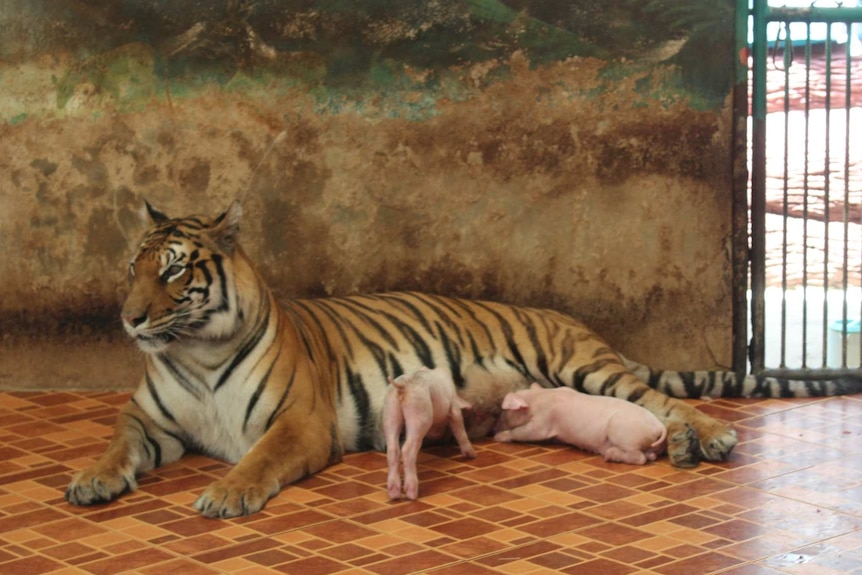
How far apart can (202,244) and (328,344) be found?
31.8 inches

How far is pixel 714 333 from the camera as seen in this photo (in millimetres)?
6762

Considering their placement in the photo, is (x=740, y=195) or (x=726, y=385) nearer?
(x=726, y=385)

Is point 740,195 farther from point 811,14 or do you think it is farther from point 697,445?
point 697,445

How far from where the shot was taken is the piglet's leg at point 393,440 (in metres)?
5.09

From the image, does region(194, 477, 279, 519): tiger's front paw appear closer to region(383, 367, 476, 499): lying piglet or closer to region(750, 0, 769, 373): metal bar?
region(383, 367, 476, 499): lying piglet

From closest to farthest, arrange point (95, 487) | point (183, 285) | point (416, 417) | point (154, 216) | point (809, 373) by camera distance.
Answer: point (95, 487)
point (416, 417)
point (183, 285)
point (154, 216)
point (809, 373)

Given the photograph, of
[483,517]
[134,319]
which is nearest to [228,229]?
[134,319]

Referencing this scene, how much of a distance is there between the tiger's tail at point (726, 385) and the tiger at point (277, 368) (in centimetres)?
11

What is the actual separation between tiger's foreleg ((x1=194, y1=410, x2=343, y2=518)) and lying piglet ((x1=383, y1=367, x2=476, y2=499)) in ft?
0.95

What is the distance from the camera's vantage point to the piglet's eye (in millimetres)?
5410

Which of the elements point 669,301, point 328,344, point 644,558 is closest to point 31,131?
point 328,344

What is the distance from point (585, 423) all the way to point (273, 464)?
53.3 inches

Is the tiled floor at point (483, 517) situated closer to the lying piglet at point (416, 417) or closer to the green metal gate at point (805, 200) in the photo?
the lying piglet at point (416, 417)

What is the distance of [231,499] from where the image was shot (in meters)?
4.87
